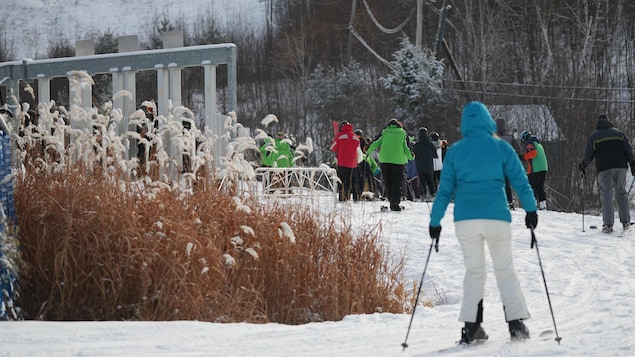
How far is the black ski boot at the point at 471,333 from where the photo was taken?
7105 mm

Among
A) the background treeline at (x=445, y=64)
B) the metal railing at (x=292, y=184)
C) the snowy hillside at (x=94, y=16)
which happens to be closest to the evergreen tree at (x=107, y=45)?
the background treeline at (x=445, y=64)

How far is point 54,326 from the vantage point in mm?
7254

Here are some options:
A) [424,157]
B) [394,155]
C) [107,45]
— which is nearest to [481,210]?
[394,155]

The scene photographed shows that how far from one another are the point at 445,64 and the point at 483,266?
125 ft

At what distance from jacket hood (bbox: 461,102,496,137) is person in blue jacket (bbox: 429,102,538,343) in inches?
0.5

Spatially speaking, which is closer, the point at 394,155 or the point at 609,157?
the point at 609,157

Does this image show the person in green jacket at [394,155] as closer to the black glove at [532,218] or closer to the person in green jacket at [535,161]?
the person in green jacket at [535,161]

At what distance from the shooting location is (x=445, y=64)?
44.6 metres

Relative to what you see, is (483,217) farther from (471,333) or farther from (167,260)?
(167,260)

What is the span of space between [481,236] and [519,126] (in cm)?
3155

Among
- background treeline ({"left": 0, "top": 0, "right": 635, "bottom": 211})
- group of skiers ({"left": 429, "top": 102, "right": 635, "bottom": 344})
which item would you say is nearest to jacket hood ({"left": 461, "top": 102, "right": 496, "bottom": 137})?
group of skiers ({"left": 429, "top": 102, "right": 635, "bottom": 344})

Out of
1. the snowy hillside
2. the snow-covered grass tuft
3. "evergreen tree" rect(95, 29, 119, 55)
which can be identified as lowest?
the snow-covered grass tuft

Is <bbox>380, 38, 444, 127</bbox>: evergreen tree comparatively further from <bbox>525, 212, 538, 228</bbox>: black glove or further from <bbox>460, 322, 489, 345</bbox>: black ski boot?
<bbox>460, 322, 489, 345</bbox>: black ski boot

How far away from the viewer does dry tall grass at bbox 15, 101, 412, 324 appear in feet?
26.8
